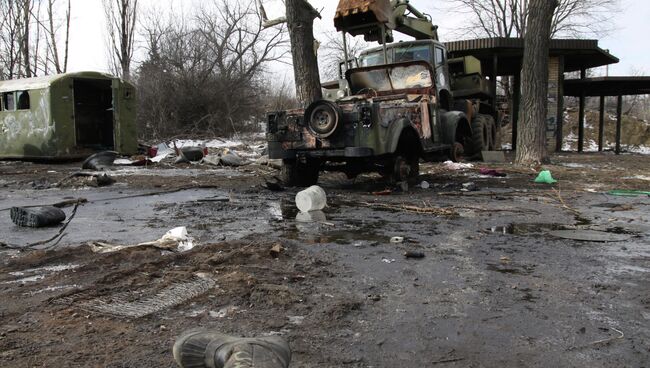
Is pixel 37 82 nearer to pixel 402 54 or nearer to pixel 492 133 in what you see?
pixel 402 54

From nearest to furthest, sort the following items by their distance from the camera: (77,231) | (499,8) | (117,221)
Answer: (77,231) → (117,221) → (499,8)

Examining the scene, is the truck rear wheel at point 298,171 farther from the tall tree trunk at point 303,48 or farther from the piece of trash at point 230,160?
the piece of trash at point 230,160

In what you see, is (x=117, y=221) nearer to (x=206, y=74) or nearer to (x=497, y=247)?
(x=497, y=247)

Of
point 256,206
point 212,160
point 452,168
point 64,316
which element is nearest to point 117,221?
point 256,206

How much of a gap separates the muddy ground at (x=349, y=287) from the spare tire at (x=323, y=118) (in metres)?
1.55

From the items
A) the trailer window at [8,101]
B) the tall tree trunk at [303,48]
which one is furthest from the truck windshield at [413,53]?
the trailer window at [8,101]

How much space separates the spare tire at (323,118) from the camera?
731 centimetres

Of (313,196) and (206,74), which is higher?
(206,74)

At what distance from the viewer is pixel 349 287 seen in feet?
10.4

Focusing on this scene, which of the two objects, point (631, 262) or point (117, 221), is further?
point (117, 221)

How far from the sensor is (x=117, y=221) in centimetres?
550

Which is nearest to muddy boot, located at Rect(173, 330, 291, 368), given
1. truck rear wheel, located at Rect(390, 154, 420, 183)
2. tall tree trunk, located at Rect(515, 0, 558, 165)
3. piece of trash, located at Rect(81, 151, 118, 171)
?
truck rear wheel, located at Rect(390, 154, 420, 183)

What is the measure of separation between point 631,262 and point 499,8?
37.0 m

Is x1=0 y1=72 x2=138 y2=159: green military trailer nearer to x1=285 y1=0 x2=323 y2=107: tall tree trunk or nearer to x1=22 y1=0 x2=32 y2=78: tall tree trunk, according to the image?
x1=285 y1=0 x2=323 y2=107: tall tree trunk
